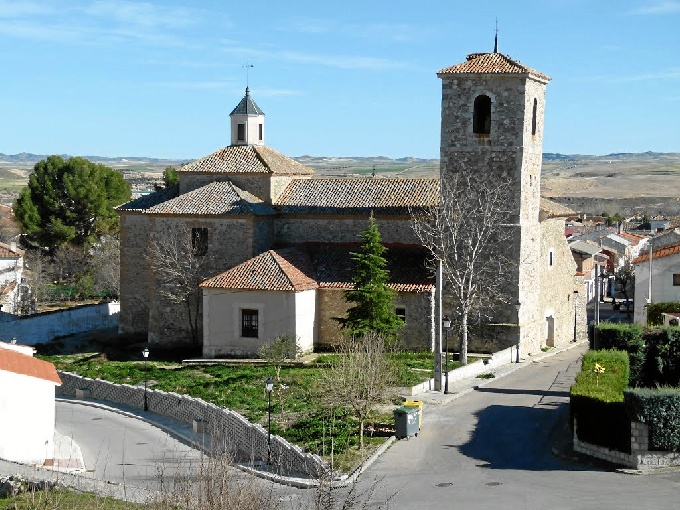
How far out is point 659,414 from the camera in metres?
22.1

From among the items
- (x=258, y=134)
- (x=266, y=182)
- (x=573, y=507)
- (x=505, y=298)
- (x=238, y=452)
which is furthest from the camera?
(x=258, y=134)

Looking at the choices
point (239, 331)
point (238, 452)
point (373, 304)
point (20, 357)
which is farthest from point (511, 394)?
point (20, 357)

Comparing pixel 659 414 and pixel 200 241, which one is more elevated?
pixel 200 241

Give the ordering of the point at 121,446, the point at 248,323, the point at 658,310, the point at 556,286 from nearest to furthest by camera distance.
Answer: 1. the point at 121,446
2. the point at 658,310
3. the point at 248,323
4. the point at 556,286

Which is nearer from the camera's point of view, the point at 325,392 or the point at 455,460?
the point at 455,460

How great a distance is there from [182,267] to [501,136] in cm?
1252

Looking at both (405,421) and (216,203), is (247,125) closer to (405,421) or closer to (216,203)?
(216,203)

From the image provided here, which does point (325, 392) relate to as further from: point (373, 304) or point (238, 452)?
point (373, 304)

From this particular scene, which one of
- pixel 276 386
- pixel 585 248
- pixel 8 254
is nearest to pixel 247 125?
pixel 276 386

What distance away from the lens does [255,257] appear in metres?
39.5

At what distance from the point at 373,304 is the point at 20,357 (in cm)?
1127

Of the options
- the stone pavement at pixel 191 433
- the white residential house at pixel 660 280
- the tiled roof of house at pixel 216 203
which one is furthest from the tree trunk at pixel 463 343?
the tiled roof of house at pixel 216 203

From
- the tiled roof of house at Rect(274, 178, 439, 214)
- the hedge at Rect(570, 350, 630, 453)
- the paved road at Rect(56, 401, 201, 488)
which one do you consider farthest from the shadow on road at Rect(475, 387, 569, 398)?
the tiled roof of house at Rect(274, 178, 439, 214)

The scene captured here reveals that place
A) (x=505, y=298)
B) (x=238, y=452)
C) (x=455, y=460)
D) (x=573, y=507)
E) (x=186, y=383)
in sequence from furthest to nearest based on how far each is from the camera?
(x=505, y=298) → (x=186, y=383) → (x=238, y=452) → (x=455, y=460) → (x=573, y=507)
